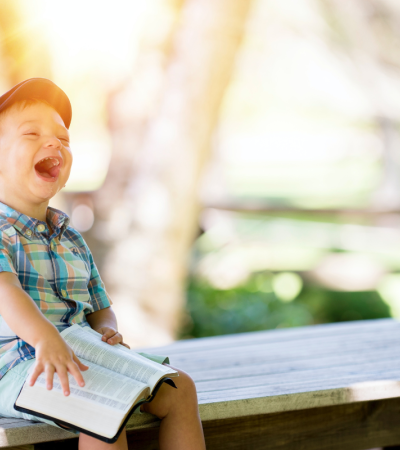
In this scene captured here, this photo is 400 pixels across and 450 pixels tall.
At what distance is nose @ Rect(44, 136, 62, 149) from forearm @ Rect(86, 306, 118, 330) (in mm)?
483

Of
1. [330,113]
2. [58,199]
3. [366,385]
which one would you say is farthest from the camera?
[330,113]

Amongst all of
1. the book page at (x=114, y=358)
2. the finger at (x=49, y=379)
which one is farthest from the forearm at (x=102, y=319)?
the finger at (x=49, y=379)

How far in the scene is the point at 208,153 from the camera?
146 inches

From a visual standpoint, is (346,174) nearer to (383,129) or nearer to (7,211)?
(383,129)

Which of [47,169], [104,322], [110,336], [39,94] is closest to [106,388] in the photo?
[110,336]

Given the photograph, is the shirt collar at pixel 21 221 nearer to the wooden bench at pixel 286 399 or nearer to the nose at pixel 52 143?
the nose at pixel 52 143

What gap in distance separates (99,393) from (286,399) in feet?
1.87

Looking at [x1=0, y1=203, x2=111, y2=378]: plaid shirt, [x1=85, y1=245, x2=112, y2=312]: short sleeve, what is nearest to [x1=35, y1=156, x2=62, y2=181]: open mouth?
[x1=0, y1=203, x2=111, y2=378]: plaid shirt

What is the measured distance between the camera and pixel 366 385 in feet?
5.13

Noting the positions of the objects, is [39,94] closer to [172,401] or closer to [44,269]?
[44,269]

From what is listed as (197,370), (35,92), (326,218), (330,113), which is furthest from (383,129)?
(35,92)

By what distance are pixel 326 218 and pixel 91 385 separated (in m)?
6.13

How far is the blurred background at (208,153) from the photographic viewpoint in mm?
3520

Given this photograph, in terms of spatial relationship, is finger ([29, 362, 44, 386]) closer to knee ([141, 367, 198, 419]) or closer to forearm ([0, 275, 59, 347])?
forearm ([0, 275, 59, 347])
